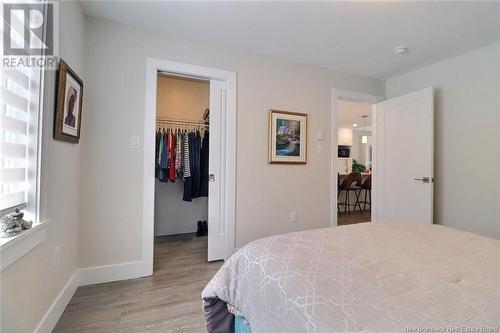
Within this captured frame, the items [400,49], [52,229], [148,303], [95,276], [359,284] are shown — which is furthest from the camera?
[400,49]

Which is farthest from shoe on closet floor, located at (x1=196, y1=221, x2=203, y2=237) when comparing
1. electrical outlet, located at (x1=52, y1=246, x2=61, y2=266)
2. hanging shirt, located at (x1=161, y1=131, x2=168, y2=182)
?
electrical outlet, located at (x1=52, y1=246, x2=61, y2=266)

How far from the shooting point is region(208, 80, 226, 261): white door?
2.40 metres

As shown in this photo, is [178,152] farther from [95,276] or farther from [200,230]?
[95,276]

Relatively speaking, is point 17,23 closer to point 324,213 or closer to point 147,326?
point 147,326

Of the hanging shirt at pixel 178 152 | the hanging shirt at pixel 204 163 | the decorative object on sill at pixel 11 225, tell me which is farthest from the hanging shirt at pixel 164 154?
the decorative object on sill at pixel 11 225

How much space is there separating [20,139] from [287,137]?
2192 mm

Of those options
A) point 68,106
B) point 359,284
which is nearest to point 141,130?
point 68,106

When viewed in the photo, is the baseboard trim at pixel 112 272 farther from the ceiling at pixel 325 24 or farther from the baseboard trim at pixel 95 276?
the ceiling at pixel 325 24

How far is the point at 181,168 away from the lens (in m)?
2.88

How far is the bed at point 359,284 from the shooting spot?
0.63m

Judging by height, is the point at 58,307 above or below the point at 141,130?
below

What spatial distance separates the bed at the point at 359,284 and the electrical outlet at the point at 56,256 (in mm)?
1036

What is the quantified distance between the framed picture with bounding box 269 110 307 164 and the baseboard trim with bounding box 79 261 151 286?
A: 1633mm

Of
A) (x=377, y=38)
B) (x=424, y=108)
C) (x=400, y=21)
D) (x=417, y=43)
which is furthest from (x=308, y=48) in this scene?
(x=424, y=108)
